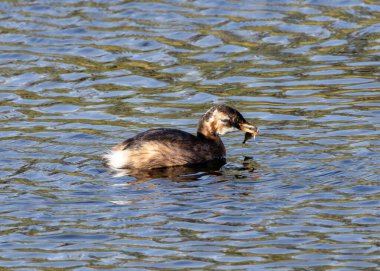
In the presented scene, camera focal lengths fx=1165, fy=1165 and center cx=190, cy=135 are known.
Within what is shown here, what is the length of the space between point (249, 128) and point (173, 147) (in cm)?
100

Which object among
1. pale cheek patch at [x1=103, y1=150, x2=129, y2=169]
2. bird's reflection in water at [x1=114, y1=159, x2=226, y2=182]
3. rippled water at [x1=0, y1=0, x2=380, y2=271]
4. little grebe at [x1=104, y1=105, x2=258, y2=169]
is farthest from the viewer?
little grebe at [x1=104, y1=105, x2=258, y2=169]


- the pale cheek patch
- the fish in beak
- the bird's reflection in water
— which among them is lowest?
the bird's reflection in water

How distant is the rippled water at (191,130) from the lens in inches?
367

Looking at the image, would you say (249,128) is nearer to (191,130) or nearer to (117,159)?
(191,130)

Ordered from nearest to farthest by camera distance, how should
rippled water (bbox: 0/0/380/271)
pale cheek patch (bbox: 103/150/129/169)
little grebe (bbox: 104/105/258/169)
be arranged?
rippled water (bbox: 0/0/380/271) → pale cheek patch (bbox: 103/150/129/169) → little grebe (bbox: 104/105/258/169)

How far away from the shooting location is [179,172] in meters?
12.0

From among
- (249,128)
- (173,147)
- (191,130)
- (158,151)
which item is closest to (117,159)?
(158,151)

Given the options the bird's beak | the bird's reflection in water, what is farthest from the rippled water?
the bird's beak

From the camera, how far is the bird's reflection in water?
11742 mm

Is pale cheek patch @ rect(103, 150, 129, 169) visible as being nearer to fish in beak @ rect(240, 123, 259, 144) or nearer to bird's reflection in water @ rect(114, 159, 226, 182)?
bird's reflection in water @ rect(114, 159, 226, 182)

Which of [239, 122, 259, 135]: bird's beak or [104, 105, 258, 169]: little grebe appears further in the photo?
[239, 122, 259, 135]: bird's beak

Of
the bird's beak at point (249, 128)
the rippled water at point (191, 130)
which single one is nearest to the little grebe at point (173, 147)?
the bird's beak at point (249, 128)

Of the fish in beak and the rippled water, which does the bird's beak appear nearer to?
the fish in beak

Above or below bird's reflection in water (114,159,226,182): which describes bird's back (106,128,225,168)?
above
